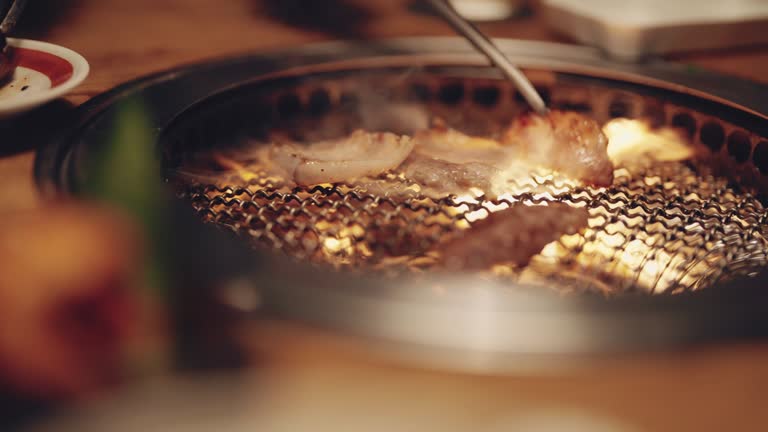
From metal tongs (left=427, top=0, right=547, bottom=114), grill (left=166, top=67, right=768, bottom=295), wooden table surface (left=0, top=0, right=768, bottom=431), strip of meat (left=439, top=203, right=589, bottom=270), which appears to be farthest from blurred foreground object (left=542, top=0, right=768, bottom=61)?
strip of meat (left=439, top=203, right=589, bottom=270)

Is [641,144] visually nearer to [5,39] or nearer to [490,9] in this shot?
[490,9]

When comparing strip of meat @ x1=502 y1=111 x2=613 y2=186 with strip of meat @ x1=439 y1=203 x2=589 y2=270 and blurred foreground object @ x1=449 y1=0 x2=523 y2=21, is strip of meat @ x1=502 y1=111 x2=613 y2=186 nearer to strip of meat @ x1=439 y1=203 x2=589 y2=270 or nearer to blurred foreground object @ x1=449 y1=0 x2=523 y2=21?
strip of meat @ x1=439 y1=203 x2=589 y2=270

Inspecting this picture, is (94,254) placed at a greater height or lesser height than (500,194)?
lesser

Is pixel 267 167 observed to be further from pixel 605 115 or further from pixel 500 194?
pixel 605 115

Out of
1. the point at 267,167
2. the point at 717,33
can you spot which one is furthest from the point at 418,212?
the point at 717,33

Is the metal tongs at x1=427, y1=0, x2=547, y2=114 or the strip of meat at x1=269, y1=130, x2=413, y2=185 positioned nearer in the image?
the strip of meat at x1=269, y1=130, x2=413, y2=185

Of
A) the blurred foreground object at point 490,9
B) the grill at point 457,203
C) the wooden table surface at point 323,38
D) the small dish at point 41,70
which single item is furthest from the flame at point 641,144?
the small dish at point 41,70

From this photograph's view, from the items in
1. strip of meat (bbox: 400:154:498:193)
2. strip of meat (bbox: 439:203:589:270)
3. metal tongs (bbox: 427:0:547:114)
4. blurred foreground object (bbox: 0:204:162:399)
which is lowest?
blurred foreground object (bbox: 0:204:162:399)
